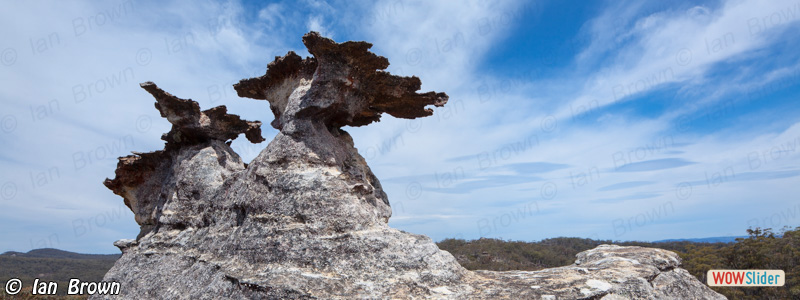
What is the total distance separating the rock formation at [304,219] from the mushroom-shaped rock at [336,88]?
3 cm

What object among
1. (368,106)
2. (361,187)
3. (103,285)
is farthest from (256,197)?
(103,285)

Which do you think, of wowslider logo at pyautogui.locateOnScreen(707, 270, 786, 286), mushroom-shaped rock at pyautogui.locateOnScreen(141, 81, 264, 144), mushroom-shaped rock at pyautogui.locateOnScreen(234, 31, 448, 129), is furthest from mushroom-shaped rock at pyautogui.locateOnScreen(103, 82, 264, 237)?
wowslider logo at pyautogui.locateOnScreen(707, 270, 786, 286)

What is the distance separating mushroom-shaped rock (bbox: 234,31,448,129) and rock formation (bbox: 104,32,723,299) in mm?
30

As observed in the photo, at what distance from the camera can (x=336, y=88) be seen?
813 centimetres

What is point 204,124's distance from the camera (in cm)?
1026

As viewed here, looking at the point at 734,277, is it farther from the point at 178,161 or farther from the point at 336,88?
the point at 178,161

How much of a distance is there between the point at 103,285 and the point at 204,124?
405 centimetres

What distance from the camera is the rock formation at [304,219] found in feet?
18.8

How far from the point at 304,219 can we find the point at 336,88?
110 inches

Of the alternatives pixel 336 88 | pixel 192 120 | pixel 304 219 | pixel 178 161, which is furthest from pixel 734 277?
pixel 178 161

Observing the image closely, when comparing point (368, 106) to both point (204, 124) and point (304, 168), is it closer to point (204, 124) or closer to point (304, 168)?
point (304, 168)

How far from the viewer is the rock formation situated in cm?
572

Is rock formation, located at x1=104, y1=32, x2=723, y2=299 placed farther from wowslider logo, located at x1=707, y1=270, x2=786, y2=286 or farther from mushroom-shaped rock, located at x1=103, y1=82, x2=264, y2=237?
wowslider logo, located at x1=707, y1=270, x2=786, y2=286

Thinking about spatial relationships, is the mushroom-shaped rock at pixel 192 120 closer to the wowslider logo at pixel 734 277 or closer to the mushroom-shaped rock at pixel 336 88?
the mushroom-shaped rock at pixel 336 88
